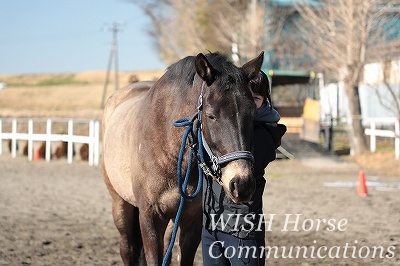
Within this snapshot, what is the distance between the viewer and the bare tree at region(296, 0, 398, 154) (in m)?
20.6

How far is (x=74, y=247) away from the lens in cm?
734

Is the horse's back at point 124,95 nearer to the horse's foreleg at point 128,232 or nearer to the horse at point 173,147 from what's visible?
the horse at point 173,147

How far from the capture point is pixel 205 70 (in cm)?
399

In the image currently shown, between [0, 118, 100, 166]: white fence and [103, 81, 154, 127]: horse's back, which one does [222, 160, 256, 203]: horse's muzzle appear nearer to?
[103, 81, 154, 127]: horse's back

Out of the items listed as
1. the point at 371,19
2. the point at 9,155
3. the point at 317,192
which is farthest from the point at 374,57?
the point at 9,155

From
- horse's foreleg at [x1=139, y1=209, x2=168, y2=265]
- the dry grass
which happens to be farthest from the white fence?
the dry grass

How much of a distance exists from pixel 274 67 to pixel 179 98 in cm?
2737

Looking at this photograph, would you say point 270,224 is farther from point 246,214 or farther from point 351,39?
point 351,39

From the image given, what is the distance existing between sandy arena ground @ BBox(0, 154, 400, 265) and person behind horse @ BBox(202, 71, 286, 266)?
8.18 feet

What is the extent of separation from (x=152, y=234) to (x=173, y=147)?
715mm

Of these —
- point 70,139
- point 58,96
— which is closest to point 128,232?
point 70,139

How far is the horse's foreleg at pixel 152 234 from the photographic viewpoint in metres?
4.82

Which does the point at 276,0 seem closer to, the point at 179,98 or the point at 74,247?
the point at 74,247

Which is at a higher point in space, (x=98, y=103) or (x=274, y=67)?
(x=274, y=67)
